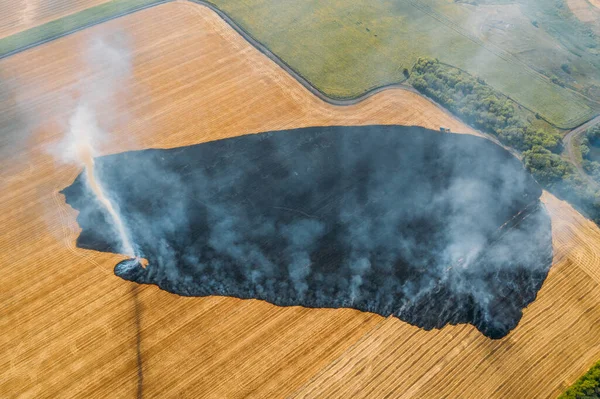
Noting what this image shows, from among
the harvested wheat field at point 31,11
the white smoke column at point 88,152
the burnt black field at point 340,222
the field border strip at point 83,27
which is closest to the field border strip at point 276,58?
the field border strip at point 83,27

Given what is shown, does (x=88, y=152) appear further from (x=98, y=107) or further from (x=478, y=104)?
(x=478, y=104)

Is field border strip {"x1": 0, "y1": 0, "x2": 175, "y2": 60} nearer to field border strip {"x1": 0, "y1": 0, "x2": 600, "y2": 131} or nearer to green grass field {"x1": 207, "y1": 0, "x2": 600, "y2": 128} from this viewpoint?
field border strip {"x1": 0, "y1": 0, "x2": 600, "y2": 131}

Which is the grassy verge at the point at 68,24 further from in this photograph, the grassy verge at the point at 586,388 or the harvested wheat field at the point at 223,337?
the grassy verge at the point at 586,388

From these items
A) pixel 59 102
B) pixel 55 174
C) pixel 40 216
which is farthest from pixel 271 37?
→ pixel 40 216

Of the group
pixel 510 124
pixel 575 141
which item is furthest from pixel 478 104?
pixel 575 141

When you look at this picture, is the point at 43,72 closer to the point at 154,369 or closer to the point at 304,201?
the point at 304,201

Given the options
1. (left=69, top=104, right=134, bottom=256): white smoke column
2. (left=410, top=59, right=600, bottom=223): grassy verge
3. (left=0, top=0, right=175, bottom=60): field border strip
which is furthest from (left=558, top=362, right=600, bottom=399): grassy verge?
(left=0, top=0, right=175, bottom=60): field border strip
